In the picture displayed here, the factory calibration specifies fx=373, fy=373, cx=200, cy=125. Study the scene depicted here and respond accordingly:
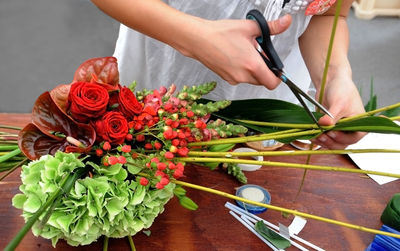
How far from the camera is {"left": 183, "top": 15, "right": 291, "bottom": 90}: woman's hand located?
64cm

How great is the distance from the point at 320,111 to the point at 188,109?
0.26 metres

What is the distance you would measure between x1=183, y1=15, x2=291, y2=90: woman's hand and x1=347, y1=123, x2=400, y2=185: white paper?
412 millimetres

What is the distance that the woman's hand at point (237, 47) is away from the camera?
2.11 feet

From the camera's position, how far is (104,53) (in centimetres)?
244

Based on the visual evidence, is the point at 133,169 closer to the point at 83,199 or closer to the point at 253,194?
the point at 83,199

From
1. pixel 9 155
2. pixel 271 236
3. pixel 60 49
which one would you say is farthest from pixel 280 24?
pixel 60 49

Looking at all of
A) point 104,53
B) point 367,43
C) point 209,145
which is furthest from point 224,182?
point 367,43

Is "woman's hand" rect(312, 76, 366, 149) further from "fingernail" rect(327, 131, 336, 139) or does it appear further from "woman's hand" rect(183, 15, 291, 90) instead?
"woman's hand" rect(183, 15, 291, 90)

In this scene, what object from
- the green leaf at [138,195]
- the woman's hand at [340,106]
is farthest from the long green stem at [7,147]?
the woman's hand at [340,106]

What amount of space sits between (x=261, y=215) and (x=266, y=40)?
0.35 meters

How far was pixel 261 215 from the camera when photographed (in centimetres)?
76

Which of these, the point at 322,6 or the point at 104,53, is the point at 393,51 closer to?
the point at 104,53

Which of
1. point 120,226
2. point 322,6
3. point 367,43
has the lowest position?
point 120,226

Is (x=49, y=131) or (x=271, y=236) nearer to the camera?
(x=49, y=131)
